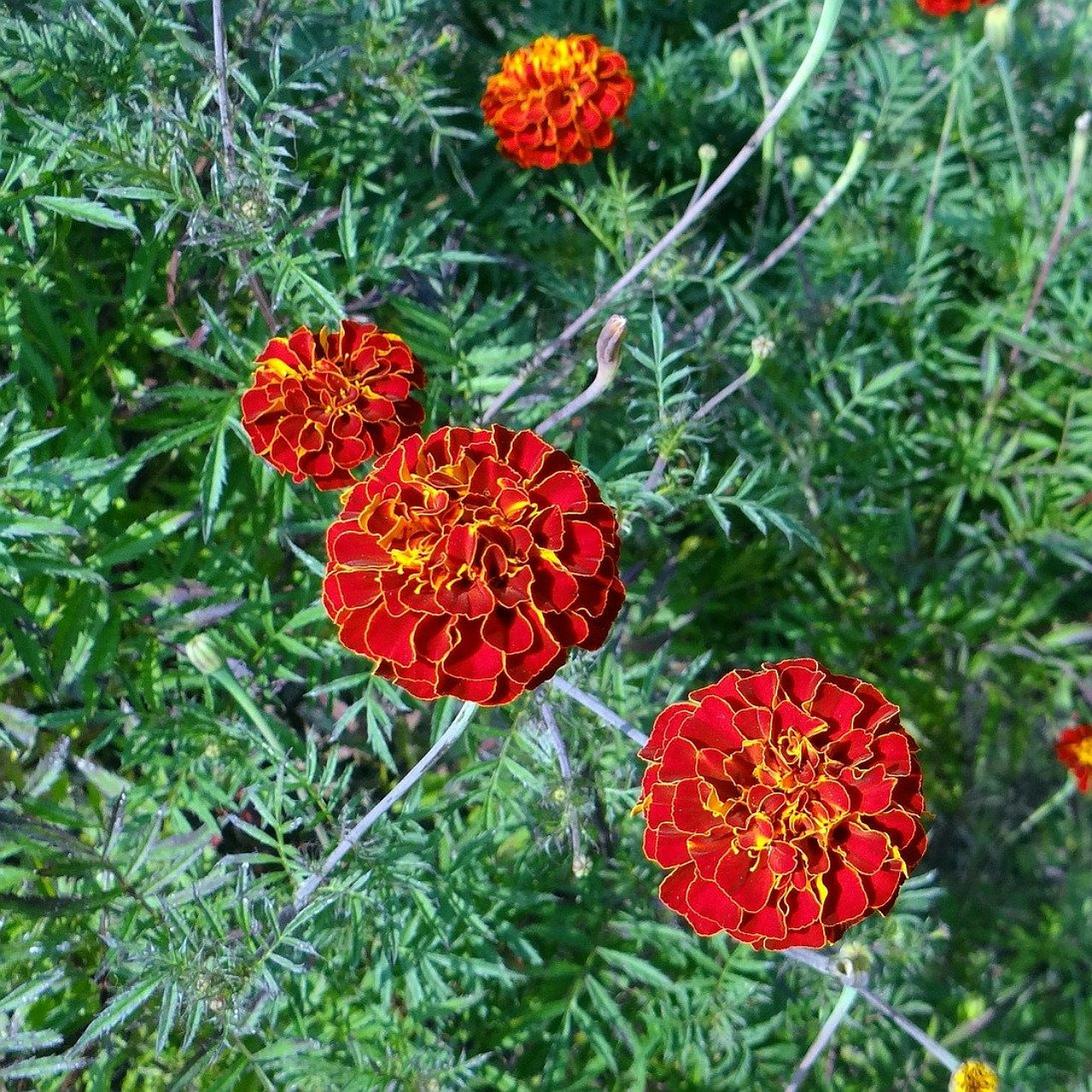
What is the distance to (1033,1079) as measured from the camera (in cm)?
219

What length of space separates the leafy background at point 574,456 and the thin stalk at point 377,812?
5cm

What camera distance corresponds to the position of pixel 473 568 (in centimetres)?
108

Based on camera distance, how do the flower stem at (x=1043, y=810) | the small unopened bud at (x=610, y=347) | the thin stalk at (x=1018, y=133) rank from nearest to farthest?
the small unopened bud at (x=610, y=347), the thin stalk at (x=1018, y=133), the flower stem at (x=1043, y=810)

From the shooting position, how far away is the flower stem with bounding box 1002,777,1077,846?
99.8 inches

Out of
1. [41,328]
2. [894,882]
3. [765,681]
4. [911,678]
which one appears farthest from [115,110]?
[911,678]

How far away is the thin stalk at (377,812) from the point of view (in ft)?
3.75

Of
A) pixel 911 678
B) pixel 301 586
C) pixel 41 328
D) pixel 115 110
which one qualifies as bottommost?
pixel 911 678

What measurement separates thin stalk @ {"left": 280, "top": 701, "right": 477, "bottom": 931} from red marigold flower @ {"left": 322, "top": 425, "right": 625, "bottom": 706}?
6 cm

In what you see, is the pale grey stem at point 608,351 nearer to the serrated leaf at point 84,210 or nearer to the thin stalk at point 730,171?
the thin stalk at point 730,171

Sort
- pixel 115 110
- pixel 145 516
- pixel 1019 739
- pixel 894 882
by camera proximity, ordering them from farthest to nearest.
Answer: pixel 1019 739
pixel 145 516
pixel 115 110
pixel 894 882

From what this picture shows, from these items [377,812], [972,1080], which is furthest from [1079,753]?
[377,812]

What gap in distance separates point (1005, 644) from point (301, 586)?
5.93 ft

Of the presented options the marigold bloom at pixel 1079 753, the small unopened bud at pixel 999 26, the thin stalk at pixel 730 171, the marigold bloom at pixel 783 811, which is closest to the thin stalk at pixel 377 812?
the marigold bloom at pixel 783 811

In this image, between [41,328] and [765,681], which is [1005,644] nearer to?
[765,681]
